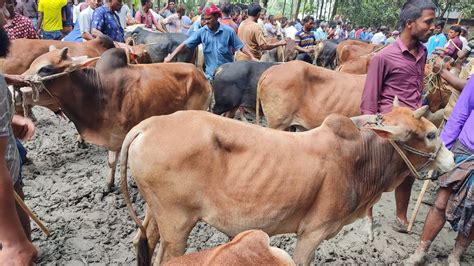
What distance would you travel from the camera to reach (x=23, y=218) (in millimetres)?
2641

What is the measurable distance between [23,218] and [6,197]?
1.38 metres

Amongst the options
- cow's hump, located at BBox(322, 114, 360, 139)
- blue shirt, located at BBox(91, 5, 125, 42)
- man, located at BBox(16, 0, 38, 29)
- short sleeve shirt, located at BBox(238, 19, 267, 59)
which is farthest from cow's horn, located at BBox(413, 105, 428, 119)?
man, located at BBox(16, 0, 38, 29)

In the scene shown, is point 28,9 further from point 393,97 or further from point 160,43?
point 393,97

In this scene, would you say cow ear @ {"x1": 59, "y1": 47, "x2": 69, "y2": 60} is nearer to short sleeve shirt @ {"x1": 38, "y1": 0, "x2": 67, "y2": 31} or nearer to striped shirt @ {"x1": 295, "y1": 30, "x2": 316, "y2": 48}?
short sleeve shirt @ {"x1": 38, "y1": 0, "x2": 67, "y2": 31}

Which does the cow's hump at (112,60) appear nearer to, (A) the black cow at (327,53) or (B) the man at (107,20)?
(B) the man at (107,20)

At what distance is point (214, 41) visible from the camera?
19.2 ft

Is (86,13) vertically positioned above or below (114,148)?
above

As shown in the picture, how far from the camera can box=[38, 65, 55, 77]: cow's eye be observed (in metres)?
3.83

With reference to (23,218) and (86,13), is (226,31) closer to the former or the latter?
(86,13)

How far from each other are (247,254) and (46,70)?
139 inches

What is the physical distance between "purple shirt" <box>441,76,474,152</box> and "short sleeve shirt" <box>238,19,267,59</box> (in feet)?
17.3

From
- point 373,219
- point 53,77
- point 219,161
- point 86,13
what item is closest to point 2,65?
point 86,13

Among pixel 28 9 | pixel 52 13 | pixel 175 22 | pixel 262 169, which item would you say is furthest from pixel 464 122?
pixel 175 22

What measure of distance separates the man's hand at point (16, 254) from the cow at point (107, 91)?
265 cm
